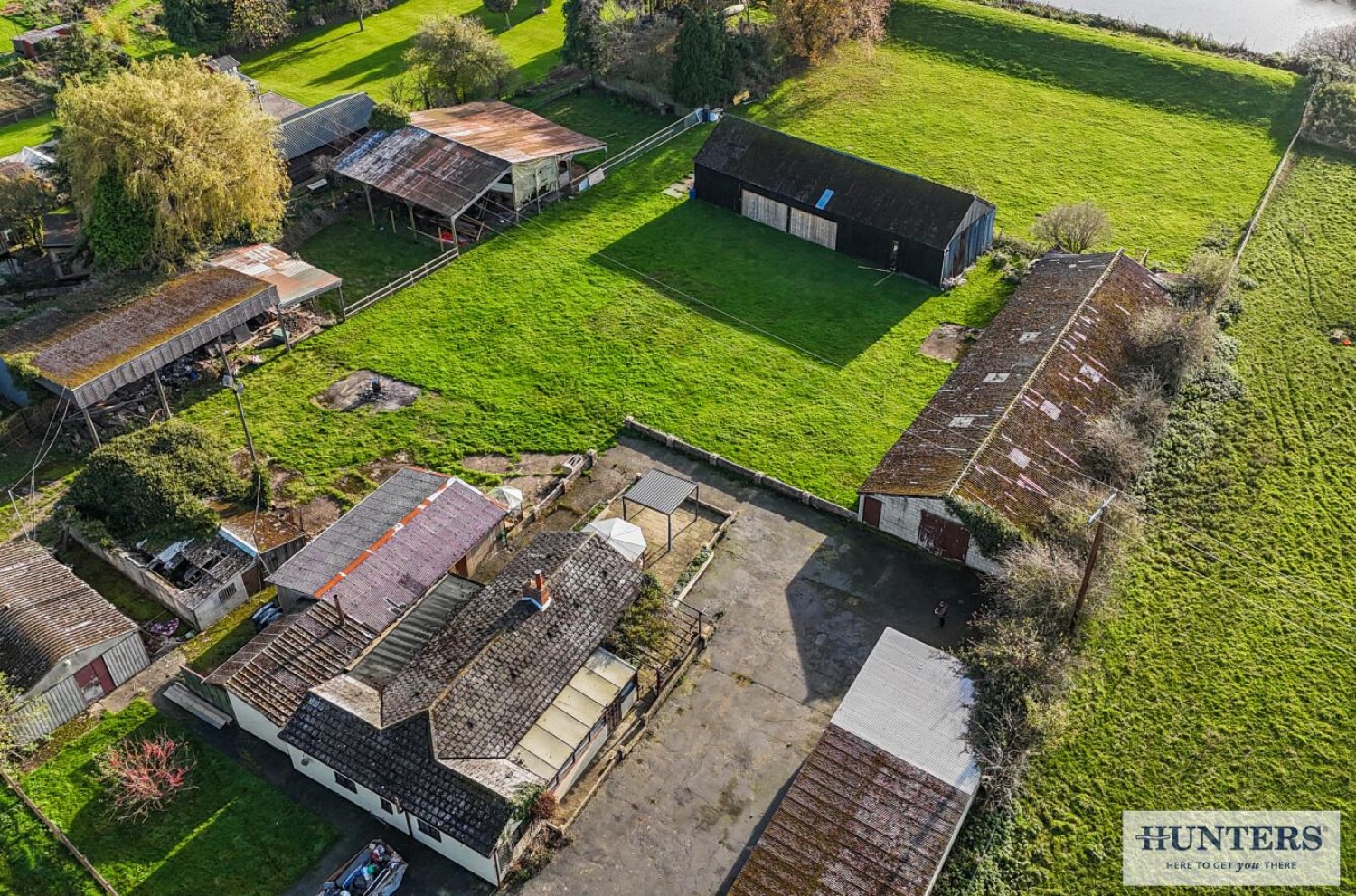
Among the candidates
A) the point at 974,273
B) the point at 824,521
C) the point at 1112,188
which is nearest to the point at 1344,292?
the point at 1112,188

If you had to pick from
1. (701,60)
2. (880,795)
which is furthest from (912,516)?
(701,60)

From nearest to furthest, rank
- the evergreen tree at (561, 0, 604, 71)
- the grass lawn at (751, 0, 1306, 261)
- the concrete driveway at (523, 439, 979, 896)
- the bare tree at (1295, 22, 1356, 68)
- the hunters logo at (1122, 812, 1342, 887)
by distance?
the hunters logo at (1122, 812, 1342, 887), the concrete driveway at (523, 439, 979, 896), the grass lawn at (751, 0, 1306, 261), the bare tree at (1295, 22, 1356, 68), the evergreen tree at (561, 0, 604, 71)

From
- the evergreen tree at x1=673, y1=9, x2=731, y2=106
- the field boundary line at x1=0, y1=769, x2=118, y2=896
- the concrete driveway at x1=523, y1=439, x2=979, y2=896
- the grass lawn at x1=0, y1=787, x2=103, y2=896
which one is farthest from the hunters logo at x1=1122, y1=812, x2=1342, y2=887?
the evergreen tree at x1=673, y1=9, x2=731, y2=106

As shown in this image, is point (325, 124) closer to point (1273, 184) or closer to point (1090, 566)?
point (1090, 566)

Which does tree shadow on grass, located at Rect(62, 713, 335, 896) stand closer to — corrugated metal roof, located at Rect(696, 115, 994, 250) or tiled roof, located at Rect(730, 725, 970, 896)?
tiled roof, located at Rect(730, 725, 970, 896)

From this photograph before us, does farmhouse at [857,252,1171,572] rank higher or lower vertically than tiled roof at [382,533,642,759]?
higher
